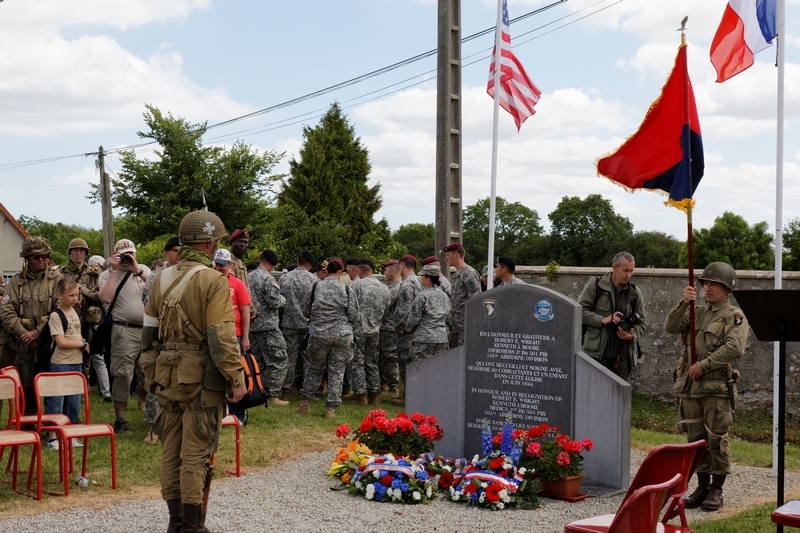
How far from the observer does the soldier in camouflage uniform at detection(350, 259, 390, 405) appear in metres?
13.3

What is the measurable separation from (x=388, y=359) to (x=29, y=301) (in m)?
5.97

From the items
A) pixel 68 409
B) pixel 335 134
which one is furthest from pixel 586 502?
pixel 335 134

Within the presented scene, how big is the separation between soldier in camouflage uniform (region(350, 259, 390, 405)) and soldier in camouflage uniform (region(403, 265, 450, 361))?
34.0 inches

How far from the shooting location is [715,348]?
7781mm

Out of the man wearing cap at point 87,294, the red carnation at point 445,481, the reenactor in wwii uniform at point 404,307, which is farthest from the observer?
the reenactor in wwii uniform at point 404,307

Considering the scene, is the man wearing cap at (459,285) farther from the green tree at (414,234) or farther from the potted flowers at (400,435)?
the green tree at (414,234)

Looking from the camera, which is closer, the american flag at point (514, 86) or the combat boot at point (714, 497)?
the combat boot at point (714, 497)

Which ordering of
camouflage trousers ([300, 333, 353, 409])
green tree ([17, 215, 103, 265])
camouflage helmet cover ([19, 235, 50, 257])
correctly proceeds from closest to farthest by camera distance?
1. camouflage helmet cover ([19, 235, 50, 257])
2. camouflage trousers ([300, 333, 353, 409])
3. green tree ([17, 215, 103, 265])

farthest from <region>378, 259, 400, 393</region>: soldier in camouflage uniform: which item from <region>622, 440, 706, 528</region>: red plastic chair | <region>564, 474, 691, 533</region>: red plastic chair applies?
<region>564, 474, 691, 533</region>: red plastic chair

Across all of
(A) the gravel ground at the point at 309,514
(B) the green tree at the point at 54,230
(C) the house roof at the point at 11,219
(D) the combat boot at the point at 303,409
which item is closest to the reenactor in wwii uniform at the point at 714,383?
(A) the gravel ground at the point at 309,514

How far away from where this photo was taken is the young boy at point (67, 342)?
9109 mm

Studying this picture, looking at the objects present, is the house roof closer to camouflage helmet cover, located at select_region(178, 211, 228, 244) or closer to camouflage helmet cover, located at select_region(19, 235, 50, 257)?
camouflage helmet cover, located at select_region(19, 235, 50, 257)

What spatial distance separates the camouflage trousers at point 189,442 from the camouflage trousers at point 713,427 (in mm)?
4110

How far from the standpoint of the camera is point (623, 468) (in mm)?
8062
